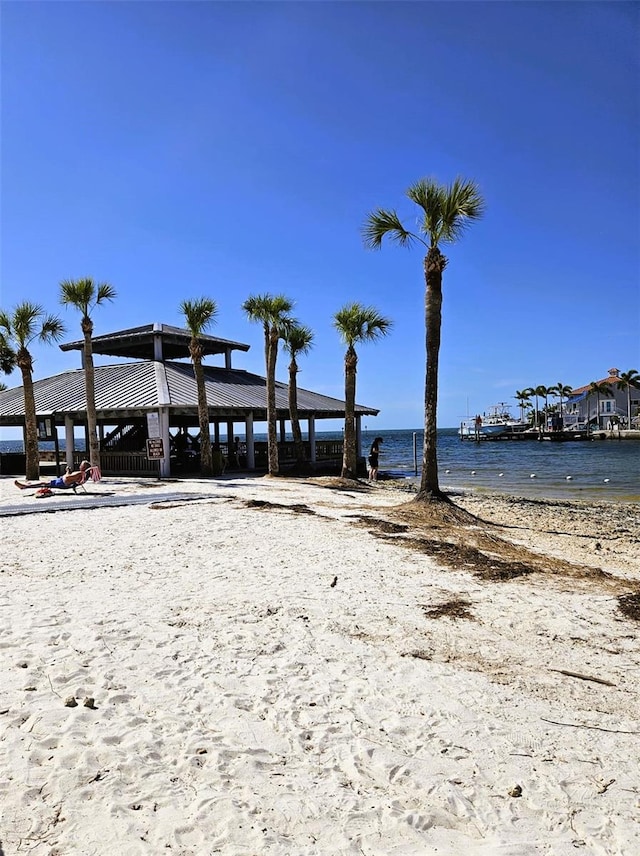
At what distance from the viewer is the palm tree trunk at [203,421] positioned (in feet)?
75.5

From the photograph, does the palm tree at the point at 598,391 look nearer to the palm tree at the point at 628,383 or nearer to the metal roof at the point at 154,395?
the palm tree at the point at 628,383

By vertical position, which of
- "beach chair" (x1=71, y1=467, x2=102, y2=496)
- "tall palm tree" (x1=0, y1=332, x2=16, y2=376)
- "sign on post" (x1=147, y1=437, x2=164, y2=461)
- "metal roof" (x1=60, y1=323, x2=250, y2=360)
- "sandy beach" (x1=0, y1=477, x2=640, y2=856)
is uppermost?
"metal roof" (x1=60, y1=323, x2=250, y2=360)

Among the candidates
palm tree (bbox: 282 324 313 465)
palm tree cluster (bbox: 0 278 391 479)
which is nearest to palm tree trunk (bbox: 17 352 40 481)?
palm tree cluster (bbox: 0 278 391 479)

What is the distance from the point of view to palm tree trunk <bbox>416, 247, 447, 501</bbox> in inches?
578

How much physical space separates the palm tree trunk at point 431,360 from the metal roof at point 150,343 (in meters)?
16.0

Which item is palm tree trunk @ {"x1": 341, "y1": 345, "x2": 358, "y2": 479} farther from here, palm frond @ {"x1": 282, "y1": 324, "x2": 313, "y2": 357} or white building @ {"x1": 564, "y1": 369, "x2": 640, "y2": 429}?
white building @ {"x1": 564, "y1": 369, "x2": 640, "y2": 429}

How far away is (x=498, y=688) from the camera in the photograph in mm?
4598

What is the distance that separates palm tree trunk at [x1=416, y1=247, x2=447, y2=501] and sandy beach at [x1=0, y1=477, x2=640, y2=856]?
581cm

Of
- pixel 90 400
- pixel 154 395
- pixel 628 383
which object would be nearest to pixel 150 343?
pixel 154 395

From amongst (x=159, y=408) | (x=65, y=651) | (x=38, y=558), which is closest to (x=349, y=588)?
(x=65, y=651)

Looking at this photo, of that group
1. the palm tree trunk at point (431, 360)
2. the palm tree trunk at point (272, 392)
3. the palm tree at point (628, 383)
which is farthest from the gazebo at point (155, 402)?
the palm tree at point (628, 383)

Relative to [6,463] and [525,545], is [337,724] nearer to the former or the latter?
[525,545]

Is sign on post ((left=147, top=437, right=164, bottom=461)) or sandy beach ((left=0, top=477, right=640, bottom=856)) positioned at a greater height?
sign on post ((left=147, top=437, right=164, bottom=461))

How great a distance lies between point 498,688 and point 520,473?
3199 cm
